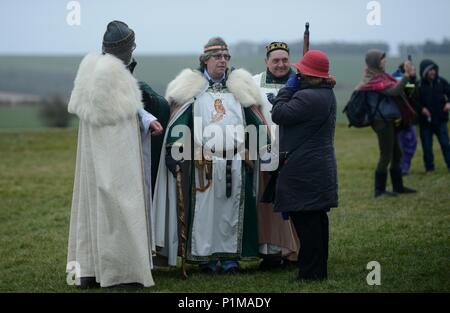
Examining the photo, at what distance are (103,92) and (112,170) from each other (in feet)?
2.11

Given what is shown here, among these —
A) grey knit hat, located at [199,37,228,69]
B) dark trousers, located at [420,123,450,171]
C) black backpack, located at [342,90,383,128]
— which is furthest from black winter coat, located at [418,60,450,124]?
grey knit hat, located at [199,37,228,69]

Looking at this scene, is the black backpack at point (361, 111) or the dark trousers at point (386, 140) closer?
the dark trousers at point (386, 140)

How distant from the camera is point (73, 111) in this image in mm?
7801

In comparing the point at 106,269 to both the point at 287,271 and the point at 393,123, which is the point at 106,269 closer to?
the point at 287,271

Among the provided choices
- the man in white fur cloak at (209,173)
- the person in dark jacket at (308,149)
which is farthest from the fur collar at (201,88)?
the person in dark jacket at (308,149)

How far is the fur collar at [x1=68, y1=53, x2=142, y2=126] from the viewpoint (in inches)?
300

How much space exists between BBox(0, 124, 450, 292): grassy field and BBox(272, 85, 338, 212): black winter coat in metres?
0.72

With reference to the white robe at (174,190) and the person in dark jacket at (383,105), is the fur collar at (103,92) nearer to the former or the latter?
the white robe at (174,190)

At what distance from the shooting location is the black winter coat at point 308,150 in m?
7.66

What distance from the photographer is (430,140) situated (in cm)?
1645

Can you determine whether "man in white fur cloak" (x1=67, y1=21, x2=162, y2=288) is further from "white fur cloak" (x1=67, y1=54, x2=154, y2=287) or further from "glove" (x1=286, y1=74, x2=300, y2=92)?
"glove" (x1=286, y1=74, x2=300, y2=92)

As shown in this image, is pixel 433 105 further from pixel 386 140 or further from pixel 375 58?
pixel 386 140

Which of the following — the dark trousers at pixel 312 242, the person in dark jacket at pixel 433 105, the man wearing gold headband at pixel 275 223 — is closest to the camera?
the dark trousers at pixel 312 242
